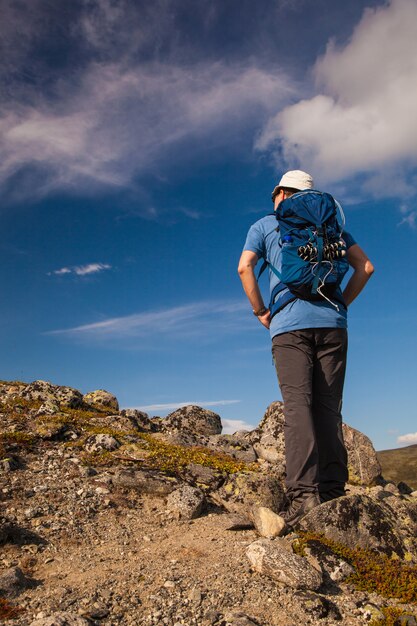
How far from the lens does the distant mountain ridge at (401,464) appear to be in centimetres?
7038

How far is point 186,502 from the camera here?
7.70 m

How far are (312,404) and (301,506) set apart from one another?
1.58 metres

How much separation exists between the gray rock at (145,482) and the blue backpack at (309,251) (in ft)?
11.4

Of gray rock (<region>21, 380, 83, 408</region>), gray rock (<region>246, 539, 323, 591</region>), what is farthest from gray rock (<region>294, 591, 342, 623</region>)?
gray rock (<region>21, 380, 83, 408</region>)

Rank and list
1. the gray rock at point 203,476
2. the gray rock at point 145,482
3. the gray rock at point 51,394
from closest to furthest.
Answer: the gray rock at point 145,482
the gray rock at point 203,476
the gray rock at point 51,394

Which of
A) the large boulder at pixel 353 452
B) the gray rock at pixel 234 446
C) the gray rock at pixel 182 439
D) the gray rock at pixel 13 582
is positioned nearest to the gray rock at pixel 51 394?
the gray rock at pixel 182 439

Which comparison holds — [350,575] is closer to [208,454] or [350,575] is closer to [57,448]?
[208,454]

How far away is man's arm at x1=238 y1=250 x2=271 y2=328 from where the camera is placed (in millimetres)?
8039

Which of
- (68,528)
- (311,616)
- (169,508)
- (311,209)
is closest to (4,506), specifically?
(68,528)

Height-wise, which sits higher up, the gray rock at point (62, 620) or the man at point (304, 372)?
the man at point (304, 372)

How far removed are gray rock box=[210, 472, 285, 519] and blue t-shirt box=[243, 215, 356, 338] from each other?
2736 mm

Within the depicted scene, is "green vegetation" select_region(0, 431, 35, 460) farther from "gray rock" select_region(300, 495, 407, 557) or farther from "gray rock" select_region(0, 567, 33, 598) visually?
"gray rock" select_region(300, 495, 407, 557)

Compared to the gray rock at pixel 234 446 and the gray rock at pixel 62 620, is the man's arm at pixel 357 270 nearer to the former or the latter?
the gray rock at pixel 234 446

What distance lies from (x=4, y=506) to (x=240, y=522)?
146 inches
